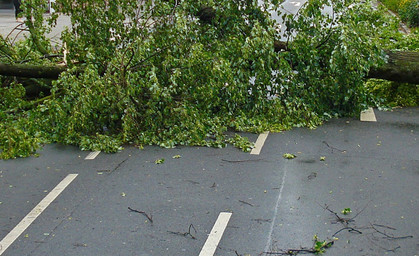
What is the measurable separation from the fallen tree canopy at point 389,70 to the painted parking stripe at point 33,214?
9.98 feet

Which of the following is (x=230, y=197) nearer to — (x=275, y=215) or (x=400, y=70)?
(x=275, y=215)

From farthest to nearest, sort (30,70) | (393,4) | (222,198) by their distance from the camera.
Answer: (393,4) < (30,70) < (222,198)

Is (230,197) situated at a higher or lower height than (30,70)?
lower

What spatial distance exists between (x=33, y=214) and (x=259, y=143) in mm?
3730

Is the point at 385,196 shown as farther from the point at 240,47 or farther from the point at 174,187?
the point at 240,47

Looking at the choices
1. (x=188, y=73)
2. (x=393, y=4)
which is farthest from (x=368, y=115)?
(x=393, y=4)

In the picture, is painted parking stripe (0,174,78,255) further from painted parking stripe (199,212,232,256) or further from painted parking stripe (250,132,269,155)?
painted parking stripe (250,132,269,155)

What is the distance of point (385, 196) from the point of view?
22.5ft

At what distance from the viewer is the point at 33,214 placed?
656 centimetres

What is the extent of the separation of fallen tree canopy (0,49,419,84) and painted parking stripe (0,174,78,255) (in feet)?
9.98

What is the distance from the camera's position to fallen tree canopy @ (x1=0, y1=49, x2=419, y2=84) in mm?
10094

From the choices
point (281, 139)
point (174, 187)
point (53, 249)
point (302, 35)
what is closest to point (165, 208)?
point (174, 187)

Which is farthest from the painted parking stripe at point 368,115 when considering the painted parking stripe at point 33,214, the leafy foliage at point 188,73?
the painted parking stripe at point 33,214

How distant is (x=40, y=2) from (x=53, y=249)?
593cm
